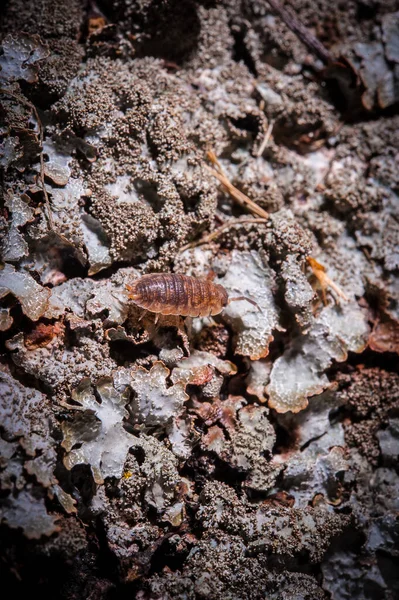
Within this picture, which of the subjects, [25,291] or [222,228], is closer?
[25,291]

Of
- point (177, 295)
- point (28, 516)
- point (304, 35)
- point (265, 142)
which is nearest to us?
point (28, 516)

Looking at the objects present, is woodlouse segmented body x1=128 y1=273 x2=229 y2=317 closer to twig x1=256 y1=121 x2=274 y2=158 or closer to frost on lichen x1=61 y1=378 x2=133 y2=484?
frost on lichen x1=61 y1=378 x2=133 y2=484


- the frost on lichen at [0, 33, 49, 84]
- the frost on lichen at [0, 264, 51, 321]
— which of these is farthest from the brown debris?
the frost on lichen at [0, 33, 49, 84]

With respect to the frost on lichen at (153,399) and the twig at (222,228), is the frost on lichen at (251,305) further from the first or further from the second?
the frost on lichen at (153,399)

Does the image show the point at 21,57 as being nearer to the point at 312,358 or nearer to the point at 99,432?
the point at 99,432

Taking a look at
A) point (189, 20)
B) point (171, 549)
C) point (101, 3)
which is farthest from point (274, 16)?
point (171, 549)

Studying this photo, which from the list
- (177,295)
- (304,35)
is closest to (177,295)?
(177,295)
